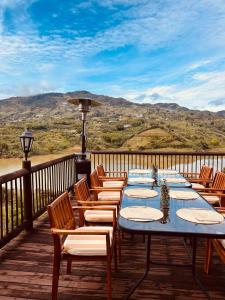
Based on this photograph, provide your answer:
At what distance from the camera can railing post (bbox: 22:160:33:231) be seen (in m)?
3.95

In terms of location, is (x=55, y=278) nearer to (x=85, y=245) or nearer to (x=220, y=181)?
(x=85, y=245)

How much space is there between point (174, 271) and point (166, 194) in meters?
1.01

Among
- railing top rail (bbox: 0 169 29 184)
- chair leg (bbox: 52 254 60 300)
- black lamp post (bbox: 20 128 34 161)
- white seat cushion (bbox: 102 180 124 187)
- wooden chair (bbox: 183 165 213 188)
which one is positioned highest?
black lamp post (bbox: 20 128 34 161)

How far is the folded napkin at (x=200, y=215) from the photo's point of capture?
2231mm

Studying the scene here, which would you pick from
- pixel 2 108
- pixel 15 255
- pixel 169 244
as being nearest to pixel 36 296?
pixel 15 255

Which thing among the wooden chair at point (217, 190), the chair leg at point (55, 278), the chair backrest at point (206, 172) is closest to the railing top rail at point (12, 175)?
the chair leg at point (55, 278)

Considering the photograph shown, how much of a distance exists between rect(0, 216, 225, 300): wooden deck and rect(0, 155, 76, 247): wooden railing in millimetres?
426

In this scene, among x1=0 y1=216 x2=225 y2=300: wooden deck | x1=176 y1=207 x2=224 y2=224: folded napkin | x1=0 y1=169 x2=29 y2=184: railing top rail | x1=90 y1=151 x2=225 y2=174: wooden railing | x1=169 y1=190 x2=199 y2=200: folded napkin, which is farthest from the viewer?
x1=90 y1=151 x2=225 y2=174: wooden railing

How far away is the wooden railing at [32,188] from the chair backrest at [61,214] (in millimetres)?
895

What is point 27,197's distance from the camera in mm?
4039

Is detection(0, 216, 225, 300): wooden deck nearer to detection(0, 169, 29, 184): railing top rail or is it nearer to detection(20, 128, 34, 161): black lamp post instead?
detection(0, 169, 29, 184): railing top rail

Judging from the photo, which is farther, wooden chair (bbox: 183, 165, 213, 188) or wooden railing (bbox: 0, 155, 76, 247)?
wooden chair (bbox: 183, 165, 213, 188)

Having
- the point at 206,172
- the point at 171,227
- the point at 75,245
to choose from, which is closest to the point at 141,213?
the point at 171,227

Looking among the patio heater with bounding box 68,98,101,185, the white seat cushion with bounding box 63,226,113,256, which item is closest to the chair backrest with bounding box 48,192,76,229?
the white seat cushion with bounding box 63,226,113,256
